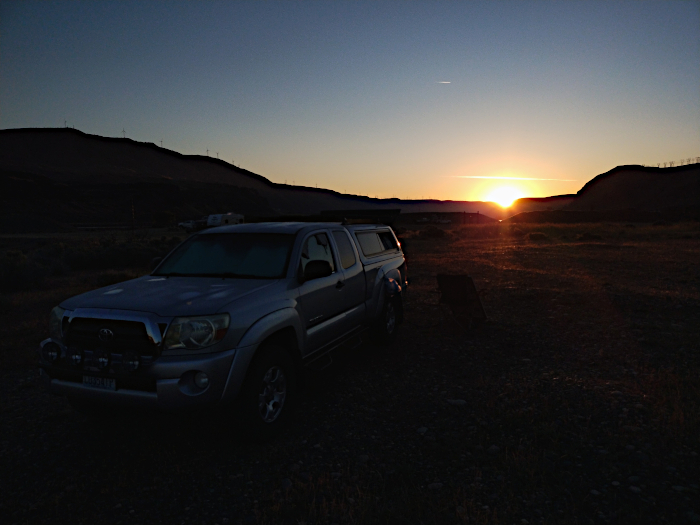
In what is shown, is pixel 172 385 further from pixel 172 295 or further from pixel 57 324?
pixel 57 324

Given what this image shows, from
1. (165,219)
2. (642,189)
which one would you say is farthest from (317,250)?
(642,189)

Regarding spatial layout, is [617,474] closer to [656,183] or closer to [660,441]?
[660,441]

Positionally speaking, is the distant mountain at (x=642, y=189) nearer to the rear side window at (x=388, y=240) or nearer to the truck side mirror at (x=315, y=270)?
the rear side window at (x=388, y=240)

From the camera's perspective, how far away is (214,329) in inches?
145

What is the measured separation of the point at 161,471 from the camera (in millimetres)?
3805

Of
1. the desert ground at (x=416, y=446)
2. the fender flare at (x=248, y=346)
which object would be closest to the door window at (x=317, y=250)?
the fender flare at (x=248, y=346)

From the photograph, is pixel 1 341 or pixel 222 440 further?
pixel 1 341

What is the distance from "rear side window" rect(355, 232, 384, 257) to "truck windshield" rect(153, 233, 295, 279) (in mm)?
1820

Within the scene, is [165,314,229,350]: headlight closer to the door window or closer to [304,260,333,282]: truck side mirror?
[304,260,333,282]: truck side mirror

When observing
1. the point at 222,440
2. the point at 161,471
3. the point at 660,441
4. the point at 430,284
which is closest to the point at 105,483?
the point at 161,471

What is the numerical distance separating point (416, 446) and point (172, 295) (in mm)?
2639

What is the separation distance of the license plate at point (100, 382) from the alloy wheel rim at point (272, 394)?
121cm

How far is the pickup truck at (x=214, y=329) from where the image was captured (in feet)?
11.9

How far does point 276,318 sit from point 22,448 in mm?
2730
